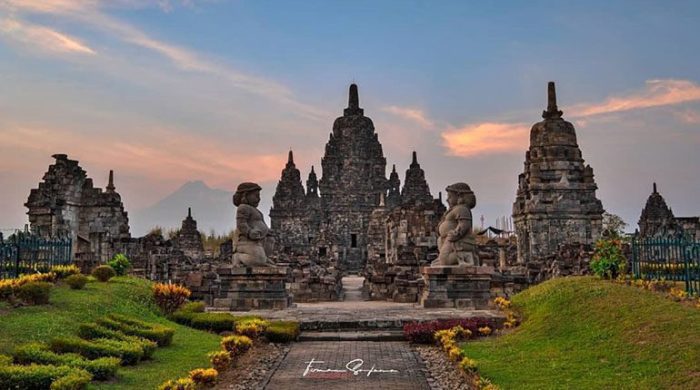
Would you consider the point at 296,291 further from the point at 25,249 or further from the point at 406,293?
the point at 25,249

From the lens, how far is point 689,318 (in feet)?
37.9

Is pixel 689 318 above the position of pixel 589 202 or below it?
below

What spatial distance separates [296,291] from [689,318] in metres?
15.7

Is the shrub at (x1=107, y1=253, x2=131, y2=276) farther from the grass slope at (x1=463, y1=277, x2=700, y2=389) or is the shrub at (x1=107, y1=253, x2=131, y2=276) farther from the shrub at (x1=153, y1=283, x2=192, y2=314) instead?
the grass slope at (x1=463, y1=277, x2=700, y2=389)

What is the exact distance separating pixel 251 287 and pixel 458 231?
19.0ft

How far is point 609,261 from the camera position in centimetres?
1777

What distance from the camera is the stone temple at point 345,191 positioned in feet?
236

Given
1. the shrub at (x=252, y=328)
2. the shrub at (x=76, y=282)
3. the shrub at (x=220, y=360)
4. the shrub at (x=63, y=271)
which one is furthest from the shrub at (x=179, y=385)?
the shrub at (x=63, y=271)

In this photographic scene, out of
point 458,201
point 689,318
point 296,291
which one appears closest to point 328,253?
point 296,291

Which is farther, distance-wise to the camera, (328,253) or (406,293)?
(328,253)

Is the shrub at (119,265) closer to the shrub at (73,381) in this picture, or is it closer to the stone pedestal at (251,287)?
the stone pedestal at (251,287)

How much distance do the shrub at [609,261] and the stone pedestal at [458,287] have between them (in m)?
2.77

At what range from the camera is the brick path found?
415 inches

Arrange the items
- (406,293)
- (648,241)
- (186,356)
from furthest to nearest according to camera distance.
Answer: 1. (406,293)
2. (648,241)
3. (186,356)
